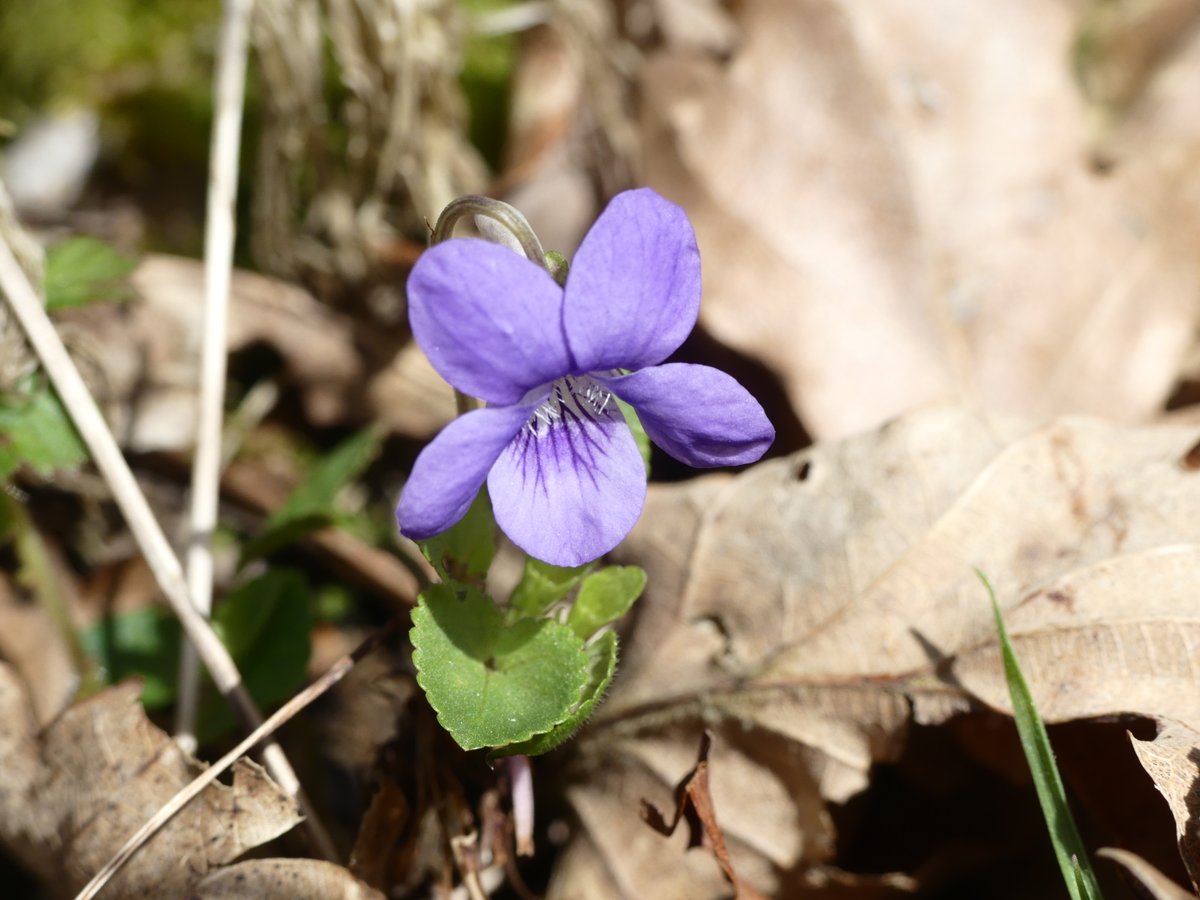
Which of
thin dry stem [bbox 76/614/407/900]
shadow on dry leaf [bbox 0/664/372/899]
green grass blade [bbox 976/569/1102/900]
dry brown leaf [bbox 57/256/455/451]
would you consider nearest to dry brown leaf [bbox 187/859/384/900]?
shadow on dry leaf [bbox 0/664/372/899]

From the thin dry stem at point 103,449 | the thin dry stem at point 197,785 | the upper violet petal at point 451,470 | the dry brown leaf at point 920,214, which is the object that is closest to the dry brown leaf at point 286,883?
the thin dry stem at point 197,785

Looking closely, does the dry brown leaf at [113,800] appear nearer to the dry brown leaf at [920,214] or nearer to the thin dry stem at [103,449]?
the thin dry stem at [103,449]

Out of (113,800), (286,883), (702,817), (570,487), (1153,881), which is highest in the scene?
(570,487)

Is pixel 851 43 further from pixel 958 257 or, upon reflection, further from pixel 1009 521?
pixel 1009 521

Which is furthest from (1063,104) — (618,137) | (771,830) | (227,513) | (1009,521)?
(227,513)

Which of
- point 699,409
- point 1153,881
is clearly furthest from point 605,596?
point 1153,881

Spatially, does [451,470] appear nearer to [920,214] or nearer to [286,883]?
[286,883]
